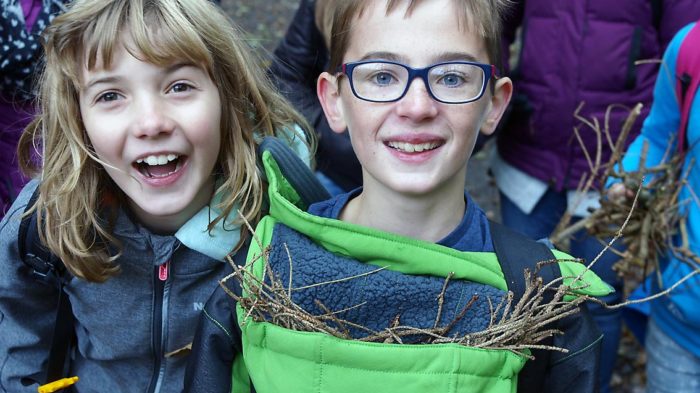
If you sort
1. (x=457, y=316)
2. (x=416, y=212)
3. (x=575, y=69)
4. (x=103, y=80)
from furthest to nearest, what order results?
(x=575, y=69), (x=103, y=80), (x=416, y=212), (x=457, y=316)

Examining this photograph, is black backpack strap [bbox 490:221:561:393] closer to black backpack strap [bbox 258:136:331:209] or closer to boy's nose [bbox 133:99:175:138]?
black backpack strap [bbox 258:136:331:209]

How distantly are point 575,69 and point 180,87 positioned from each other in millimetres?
1963

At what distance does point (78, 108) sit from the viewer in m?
2.44

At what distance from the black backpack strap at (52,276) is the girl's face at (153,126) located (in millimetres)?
315

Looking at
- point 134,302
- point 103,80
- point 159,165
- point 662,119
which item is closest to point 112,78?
point 103,80

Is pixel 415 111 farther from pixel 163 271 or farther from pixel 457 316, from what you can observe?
pixel 163 271

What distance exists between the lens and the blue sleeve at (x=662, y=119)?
2873 mm

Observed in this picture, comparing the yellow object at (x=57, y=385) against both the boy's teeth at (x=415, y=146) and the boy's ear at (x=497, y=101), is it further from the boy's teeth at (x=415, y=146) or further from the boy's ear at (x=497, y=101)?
the boy's ear at (x=497, y=101)

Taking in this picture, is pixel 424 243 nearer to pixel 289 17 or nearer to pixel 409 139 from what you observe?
pixel 409 139

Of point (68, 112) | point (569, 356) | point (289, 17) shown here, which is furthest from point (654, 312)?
point (289, 17)

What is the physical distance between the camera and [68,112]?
242 cm

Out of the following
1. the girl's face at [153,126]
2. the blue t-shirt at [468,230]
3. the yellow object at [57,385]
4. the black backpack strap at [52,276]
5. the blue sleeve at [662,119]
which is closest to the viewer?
the blue t-shirt at [468,230]

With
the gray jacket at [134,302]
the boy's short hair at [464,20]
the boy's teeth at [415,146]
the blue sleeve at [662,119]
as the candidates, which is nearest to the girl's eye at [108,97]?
the gray jacket at [134,302]

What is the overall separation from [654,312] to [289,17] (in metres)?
8.32
